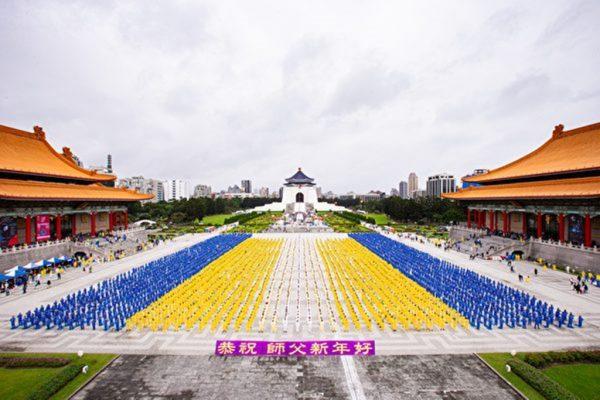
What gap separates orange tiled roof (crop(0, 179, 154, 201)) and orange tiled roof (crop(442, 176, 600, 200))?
43.5 metres

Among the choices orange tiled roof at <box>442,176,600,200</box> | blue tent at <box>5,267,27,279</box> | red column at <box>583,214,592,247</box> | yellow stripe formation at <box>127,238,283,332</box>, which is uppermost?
orange tiled roof at <box>442,176,600,200</box>

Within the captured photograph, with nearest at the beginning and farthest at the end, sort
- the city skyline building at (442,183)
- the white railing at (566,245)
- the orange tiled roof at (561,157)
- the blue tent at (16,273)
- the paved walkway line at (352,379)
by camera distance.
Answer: the paved walkway line at (352,379), the blue tent at (16,273), the white railing at (566,245), the orange tiled roof at (561,157), the city skyline building at (442,183)

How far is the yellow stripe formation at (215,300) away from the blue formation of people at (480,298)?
10.9m

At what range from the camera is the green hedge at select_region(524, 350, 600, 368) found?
12.1 m

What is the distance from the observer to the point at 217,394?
10.3m

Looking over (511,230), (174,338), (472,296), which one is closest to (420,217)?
(511,230)

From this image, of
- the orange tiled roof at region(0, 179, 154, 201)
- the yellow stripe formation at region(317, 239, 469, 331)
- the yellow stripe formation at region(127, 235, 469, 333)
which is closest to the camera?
the yellow stripe formation at region(127, 235, 469, 333)

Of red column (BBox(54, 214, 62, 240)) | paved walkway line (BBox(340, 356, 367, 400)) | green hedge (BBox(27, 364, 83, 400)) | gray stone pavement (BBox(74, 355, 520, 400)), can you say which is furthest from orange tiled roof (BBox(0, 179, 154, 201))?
paved walkway line (BBox(340, 356, 367, 400))

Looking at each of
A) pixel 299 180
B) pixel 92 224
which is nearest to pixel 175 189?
pixel 299 180

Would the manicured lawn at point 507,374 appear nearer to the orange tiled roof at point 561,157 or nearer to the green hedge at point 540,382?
the green hedge at point 540,382

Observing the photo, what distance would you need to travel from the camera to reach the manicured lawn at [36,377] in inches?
409

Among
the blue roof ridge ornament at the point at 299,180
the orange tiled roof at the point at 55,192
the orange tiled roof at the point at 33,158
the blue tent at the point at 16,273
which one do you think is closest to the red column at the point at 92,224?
the orange tiled roof at the point at 55,192

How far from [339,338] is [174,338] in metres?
7.27

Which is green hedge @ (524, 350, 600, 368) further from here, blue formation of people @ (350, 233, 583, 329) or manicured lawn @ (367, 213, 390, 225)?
manicured lawn @ (367, 213, 390, 225)
